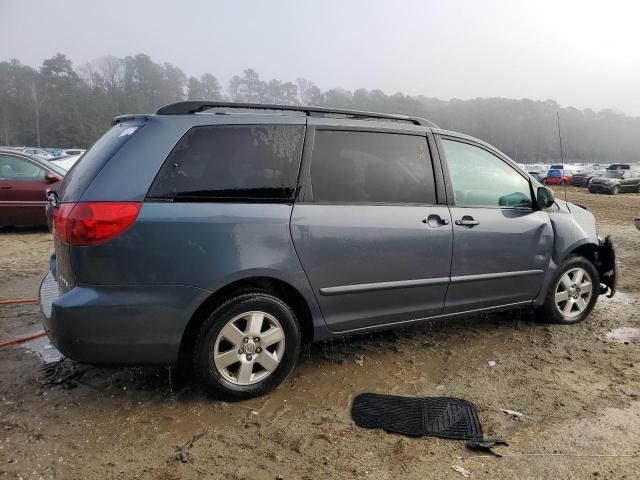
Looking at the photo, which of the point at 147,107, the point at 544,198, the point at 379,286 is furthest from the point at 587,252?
the point at 147,107

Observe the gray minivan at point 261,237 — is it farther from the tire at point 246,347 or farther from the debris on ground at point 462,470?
the debris on ground at point 462,470

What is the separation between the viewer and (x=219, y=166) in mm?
2850

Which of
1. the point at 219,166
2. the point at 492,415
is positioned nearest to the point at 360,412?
the point at 492,415

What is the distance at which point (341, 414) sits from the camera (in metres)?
2.88

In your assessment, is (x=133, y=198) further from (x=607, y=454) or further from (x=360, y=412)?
(x=607, y=454)

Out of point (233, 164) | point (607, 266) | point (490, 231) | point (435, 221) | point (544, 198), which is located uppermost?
point (233, 164)

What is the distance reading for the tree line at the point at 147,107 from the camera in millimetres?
69312

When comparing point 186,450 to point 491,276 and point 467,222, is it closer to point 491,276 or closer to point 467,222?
point 467,222

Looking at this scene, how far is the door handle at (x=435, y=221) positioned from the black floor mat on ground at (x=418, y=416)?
1167mm

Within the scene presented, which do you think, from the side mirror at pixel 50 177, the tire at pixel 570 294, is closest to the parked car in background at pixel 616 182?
the tire at pixel 570 294

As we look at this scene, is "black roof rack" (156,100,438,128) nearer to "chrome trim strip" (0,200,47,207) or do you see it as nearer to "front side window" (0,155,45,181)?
"chrome trim strip" (0,200,47,207)

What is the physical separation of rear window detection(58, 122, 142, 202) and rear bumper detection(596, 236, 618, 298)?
413 cm

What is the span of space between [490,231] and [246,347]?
6.70 feet

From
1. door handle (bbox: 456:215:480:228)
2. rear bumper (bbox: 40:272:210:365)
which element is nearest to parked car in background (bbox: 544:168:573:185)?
door handle (bbox: 456:215:480:228)
